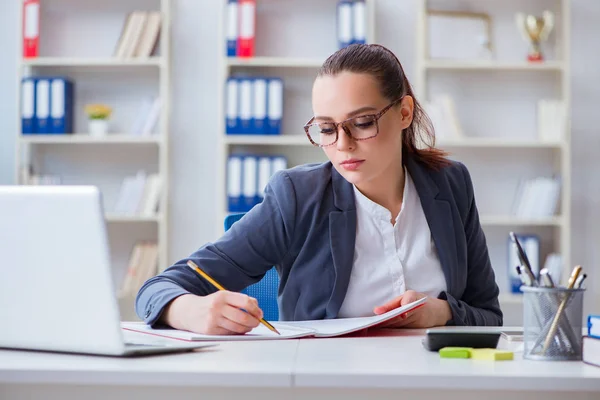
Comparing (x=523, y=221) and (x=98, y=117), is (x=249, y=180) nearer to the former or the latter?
(x=98, y=117)

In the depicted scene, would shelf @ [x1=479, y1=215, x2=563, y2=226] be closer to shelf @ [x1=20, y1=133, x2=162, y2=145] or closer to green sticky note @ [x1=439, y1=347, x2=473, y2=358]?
shelf @ [x1=20, y1=133, x2=162, y2=145]

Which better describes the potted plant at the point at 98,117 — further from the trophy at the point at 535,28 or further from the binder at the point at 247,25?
the trophy at the point at 535,28

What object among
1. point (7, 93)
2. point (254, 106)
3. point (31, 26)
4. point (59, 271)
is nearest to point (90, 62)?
point (31, 26)

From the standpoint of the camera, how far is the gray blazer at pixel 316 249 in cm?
166

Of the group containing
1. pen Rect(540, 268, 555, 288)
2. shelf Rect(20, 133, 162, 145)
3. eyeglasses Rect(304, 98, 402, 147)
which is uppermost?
shelf Rect(20, 133, 162, 145)

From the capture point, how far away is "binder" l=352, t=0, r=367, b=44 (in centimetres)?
419

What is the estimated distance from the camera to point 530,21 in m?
4.29

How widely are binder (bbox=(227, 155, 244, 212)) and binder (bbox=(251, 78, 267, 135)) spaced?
18 centimetres

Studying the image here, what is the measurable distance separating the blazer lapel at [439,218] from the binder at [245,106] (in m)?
2.43

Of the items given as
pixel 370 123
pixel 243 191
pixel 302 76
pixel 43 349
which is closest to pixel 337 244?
pixel 370 123

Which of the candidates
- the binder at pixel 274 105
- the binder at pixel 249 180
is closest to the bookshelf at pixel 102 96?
the binder at pixel 249 180

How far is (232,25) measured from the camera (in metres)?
4.23

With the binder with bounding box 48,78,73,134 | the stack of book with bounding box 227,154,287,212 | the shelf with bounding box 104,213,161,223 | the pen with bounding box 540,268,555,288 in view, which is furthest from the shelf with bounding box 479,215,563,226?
the pen with bounding box 540,268,555,288

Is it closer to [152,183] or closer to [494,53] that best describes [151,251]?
[152,183]
